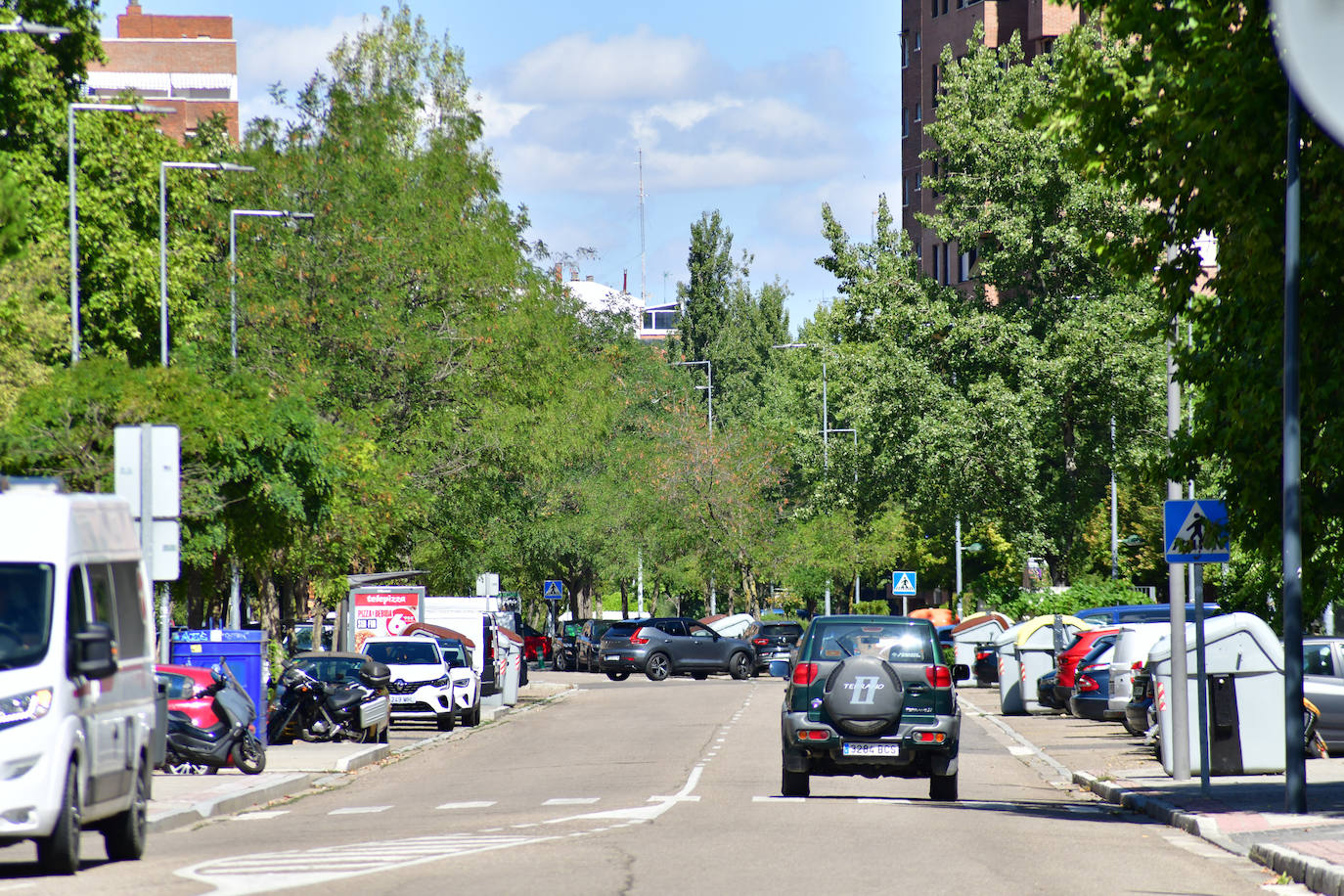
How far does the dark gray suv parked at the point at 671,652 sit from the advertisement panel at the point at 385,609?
15.6m

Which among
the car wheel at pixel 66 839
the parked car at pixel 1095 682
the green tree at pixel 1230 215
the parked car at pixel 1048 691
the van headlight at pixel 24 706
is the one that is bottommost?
the parked car at pixel 1048 691

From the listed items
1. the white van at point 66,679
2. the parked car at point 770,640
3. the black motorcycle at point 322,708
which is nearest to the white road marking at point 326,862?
the white van at point 66,679

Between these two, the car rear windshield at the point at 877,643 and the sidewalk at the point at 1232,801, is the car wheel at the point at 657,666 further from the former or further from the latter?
the car rear windshield at the point at 877,643

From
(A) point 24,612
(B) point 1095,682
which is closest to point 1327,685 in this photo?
(B) point 1095,682

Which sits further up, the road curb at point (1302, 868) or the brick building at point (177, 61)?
the brick building at point (177, 61)

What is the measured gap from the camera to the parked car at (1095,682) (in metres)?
30.5

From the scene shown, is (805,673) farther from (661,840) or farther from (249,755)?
(249,755)

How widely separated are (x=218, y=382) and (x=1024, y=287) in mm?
27024

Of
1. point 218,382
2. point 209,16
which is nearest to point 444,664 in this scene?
point 218,382

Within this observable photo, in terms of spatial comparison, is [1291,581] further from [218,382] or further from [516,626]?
[516,626]

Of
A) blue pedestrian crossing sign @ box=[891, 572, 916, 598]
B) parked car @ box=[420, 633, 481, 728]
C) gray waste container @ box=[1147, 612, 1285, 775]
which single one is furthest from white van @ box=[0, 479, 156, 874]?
blue pedestrian crossing sign @ box=[891, 572, 916, 598]

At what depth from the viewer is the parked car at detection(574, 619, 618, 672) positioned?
64688 mm

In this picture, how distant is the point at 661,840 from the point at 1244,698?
30.2ft

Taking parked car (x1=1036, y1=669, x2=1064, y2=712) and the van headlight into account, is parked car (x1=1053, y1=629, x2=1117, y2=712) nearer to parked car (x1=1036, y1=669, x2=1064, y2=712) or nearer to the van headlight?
parked car (x1=1036, y1=669, x2=1064, y2=712)
